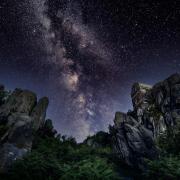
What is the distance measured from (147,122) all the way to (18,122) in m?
26.6

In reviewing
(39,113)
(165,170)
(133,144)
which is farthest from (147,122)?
(165,170)

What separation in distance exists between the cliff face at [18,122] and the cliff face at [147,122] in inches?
611

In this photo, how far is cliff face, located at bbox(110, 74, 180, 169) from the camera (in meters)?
31.5

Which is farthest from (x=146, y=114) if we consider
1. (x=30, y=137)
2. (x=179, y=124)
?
(x=30, y=137)

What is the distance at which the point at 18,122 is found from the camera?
25469 mm

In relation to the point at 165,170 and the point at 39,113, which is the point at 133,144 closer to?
the point at 165,170

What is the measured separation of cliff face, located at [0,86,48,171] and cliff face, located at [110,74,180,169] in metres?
15.5

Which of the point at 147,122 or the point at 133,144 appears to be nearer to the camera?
the point at 133,144

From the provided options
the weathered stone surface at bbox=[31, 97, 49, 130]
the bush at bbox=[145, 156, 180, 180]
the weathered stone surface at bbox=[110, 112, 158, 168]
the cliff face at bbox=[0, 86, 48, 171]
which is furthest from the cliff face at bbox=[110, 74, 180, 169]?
the cliff face at bbox=[0, 86, 48, 171]

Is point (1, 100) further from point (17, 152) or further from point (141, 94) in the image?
point (141, 94)

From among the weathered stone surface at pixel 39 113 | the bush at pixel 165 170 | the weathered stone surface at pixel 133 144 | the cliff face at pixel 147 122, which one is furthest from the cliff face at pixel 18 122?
the cliff face at pixel 147 122

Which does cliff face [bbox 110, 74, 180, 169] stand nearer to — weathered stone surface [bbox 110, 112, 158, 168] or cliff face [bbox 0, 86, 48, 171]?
weathered stone surface [bbox 110, 112, 158, 168]

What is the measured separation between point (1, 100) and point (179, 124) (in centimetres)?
3616

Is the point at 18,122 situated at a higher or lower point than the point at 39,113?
lower
